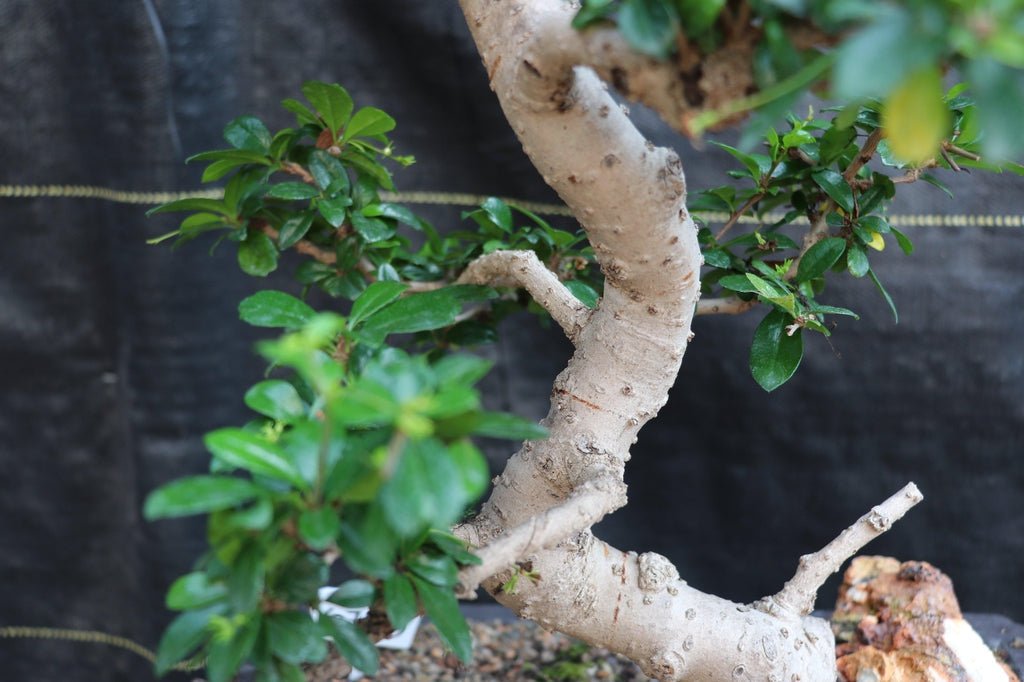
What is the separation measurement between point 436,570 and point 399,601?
0.03 metres

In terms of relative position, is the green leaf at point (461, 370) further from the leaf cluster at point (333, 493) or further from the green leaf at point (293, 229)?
the green leaf at point (293, 229)

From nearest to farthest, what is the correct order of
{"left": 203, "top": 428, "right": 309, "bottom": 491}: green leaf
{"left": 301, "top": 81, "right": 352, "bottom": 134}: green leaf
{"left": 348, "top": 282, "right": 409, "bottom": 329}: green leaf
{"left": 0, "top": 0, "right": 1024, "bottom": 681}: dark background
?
{"left": 203, "top": 428, "right": 309, "bottom": 491}: green leaf < {"left": 348, "top": 282, "right": 409, "bottom": 329}: green leaf < {"left": 301, "top": 81, "right": 352, "bottom": 134}: green leaf < {"left": 0, "top": 0, "right": 1024, "bottom": 681}: dark background

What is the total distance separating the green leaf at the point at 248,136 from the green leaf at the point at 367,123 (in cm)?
8

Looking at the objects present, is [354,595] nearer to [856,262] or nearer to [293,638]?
[293,638]

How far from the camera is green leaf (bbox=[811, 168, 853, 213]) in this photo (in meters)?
0.81

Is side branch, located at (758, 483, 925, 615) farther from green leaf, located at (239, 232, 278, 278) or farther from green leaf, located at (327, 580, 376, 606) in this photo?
green leaf, located at (239, 232, 278, 278)

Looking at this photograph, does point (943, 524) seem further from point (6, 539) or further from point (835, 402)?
point (6, 539)

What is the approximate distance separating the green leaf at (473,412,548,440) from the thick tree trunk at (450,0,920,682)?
0.14 metres

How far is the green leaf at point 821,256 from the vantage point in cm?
83

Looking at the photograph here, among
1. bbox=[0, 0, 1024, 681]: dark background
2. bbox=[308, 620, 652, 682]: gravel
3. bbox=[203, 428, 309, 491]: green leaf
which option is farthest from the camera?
bbox=[0, 0, 1024, 681]: dark background

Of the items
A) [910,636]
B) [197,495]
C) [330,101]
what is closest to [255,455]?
[197,495]

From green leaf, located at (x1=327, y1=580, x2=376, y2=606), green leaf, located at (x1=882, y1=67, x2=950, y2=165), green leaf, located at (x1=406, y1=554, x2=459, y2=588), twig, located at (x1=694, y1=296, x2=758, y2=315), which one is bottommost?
green leaf, located at (x1=327, y1=580, x2=376, y2=606)

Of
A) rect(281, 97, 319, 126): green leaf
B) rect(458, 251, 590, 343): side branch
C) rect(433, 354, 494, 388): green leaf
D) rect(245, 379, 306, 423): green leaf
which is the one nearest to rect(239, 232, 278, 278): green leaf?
rect(281, 97, 319, 126): green leaf

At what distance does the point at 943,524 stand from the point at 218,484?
4.46 feet
